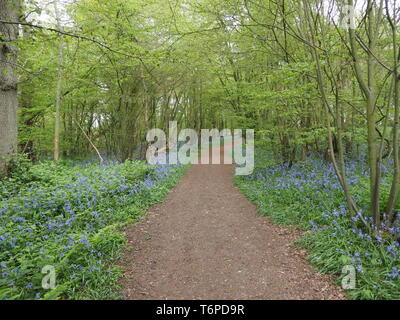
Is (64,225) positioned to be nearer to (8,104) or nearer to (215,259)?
(215,259)

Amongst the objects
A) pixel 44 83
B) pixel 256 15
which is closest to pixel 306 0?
pixel 256 15

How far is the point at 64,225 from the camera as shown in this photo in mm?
4090

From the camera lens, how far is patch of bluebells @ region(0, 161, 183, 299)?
282 cm

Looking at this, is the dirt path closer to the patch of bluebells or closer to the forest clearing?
the forest clearing

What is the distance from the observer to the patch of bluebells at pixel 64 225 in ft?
9.26

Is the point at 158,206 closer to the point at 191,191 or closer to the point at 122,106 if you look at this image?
the point at 191,191

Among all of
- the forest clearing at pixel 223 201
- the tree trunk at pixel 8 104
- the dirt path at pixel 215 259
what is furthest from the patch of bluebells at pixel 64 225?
the tree trunk at pixel 8 104

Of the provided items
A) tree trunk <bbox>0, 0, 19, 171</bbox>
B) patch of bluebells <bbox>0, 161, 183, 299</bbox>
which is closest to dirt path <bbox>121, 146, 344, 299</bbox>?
patch of bluebells <bbox>0, 161, 183, 299</bbox>

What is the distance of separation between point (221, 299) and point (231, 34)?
29.1ft

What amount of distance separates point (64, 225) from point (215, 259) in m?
2.81

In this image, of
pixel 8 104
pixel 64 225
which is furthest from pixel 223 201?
pixel 8 104

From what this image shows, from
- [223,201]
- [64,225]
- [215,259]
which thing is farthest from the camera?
[223,201]

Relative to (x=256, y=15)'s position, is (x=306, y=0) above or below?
below
